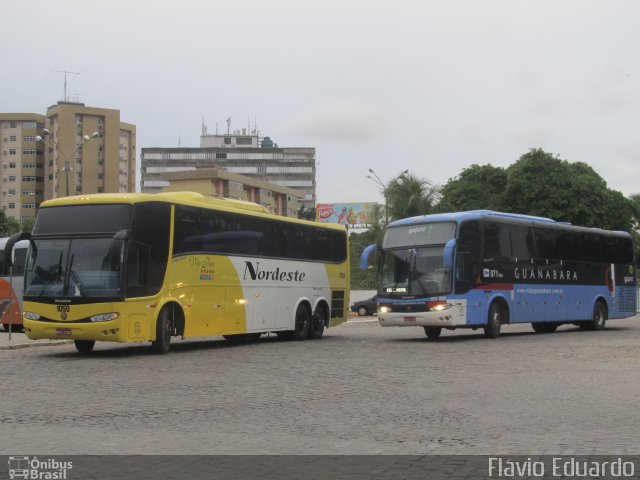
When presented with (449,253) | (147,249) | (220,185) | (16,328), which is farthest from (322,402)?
(220,185)

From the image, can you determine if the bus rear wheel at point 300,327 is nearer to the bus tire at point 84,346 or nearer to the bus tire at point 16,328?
the bus tire at point 84,346

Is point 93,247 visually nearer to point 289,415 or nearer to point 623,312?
point 289,415

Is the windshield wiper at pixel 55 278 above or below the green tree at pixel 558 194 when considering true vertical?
below

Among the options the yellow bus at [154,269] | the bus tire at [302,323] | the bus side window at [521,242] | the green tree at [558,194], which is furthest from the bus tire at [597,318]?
the green tree at [558,194]

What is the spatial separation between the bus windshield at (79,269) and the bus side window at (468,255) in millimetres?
10002

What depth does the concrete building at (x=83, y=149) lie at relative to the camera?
413 feet

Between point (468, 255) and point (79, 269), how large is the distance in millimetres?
11113

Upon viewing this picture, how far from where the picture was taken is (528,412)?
35.2 feet

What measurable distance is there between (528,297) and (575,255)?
13.9 feet

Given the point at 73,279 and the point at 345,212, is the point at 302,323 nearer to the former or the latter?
the point at 73,279

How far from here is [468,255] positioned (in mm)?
25188

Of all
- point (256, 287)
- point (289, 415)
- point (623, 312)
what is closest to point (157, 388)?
point (289, 415)

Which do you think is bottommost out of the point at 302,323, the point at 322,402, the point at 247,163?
the point at 322,402

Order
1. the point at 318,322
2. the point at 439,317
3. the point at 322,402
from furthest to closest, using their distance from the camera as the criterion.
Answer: the point at 318,322, the point at 439,317, the point at 322,402
